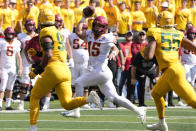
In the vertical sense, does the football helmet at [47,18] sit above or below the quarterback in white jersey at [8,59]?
above

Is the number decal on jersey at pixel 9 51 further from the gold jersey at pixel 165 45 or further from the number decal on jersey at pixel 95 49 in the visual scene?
the gold jersey at pixel 165 45

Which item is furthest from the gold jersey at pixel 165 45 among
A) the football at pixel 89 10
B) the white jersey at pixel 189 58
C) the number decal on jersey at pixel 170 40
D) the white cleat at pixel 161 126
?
the white jersey at pixel 189 58

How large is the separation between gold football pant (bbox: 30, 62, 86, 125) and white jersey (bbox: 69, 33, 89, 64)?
540 centimetres

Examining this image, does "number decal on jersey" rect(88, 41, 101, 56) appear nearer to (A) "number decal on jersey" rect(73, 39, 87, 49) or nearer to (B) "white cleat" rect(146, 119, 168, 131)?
(B) "white cleat" rect(146, 119, 168, 131)

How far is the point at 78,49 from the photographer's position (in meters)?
13.7

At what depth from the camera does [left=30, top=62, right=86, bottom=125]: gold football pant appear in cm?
811

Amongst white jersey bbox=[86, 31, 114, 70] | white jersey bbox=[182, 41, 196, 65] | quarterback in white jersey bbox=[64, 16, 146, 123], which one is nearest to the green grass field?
quarterback in white jersey bbox=[64, 16, 146, 123]

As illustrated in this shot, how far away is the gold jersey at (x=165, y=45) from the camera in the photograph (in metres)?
8.56

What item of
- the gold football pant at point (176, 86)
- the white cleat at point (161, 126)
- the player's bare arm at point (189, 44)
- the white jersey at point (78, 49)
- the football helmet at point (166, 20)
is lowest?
the white cleat at point (161, 126)

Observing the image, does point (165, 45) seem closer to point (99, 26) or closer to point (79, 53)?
point (99, 26)

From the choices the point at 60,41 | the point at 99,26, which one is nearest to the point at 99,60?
the point at 99,26

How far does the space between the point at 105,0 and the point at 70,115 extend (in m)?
10.1

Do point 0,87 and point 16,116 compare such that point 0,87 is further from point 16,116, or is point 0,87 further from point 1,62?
point 16,116

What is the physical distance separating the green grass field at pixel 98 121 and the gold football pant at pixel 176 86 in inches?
33.8
